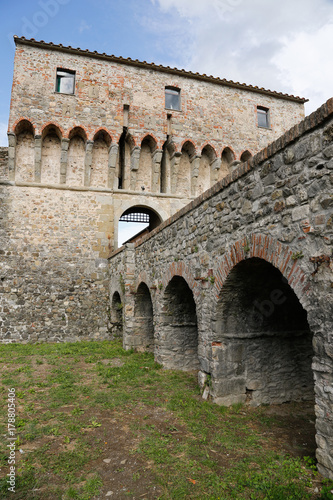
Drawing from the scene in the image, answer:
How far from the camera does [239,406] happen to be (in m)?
5.27

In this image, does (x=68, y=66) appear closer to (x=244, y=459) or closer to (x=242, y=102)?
(x=242, y=102)

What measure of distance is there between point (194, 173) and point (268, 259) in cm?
1231

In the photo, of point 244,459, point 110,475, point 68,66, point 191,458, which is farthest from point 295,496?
point 68,66

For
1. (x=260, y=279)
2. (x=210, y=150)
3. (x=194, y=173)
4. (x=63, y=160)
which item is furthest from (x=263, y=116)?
(x=260, y=279)

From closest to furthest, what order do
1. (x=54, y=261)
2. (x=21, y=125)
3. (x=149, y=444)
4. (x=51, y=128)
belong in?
(x=149, y=444) → (x=54, y=261) → (x=21, y=125) → (x=51, y=128)

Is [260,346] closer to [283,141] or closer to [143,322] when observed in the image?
[283,141]

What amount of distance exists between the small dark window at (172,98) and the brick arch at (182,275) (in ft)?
35.6

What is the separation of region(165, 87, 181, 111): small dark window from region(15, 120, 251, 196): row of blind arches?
1.83 meters

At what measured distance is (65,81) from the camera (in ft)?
47.4

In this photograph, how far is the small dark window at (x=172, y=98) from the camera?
15.7 meters

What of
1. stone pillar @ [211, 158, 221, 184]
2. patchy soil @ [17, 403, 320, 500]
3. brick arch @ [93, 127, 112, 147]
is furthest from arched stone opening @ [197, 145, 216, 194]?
patchy soil @ [17, 403, 320, 500]

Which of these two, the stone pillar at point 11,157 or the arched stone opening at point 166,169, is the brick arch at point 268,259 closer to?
the arched stone opening at point 166,169

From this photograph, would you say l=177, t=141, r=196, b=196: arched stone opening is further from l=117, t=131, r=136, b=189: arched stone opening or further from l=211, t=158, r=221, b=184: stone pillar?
l=117, t=131, r=136, b=189: arched stone opening

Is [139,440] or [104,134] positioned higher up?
[104,134]
